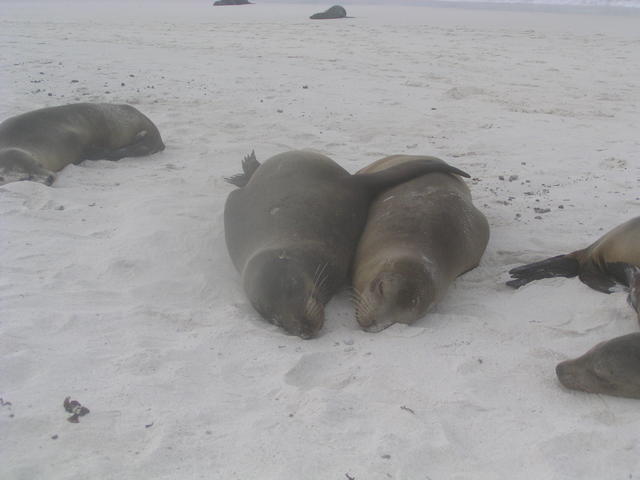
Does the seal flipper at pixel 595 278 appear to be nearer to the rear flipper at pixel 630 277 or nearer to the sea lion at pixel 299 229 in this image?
the rear flipper at pixel 630 277

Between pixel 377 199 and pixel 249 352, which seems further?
pixel 377 199

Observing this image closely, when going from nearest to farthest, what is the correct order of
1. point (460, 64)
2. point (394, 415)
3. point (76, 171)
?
point (394, 415) → point (76, 171) → point (460, 64)

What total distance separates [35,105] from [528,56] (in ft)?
22.7

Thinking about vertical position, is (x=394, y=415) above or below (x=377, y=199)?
below

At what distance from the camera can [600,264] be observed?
404 cm

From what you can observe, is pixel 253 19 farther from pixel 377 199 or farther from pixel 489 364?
pixel 489 364

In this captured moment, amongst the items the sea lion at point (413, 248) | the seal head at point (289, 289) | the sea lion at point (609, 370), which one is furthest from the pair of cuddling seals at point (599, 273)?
the seal head at point (289, 289)

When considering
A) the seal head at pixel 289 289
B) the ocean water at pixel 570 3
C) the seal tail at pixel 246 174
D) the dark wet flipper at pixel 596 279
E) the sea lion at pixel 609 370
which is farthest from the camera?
the ocean water at pixel 570 3

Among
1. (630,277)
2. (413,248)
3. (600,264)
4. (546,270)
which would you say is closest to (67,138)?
(413,248)

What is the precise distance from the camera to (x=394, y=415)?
2.62 meters

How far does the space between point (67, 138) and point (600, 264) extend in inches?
178

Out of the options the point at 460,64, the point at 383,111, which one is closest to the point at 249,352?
the point at 383,111

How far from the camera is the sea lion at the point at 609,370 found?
109 inches

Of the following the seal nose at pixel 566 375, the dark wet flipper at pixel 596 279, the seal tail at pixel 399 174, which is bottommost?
the dark wet flipper at pixel 596 279
